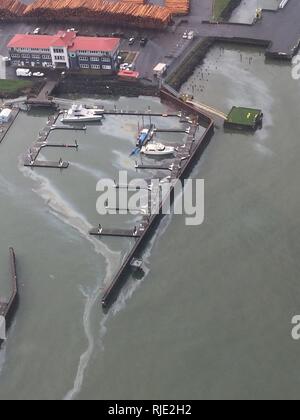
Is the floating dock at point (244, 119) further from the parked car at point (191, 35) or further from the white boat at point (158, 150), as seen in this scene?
the parked car at point (191, 35)

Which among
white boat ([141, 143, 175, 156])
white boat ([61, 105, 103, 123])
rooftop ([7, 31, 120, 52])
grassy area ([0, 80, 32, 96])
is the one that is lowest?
white boat ([141, 143, 175, 156])

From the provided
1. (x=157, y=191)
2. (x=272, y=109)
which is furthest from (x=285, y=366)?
(x=272, y=109)

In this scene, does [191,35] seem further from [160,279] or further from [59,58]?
[160,279]

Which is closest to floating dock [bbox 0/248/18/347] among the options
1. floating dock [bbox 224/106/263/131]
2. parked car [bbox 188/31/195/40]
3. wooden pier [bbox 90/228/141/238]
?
wooden pier [bbox 90/228/141/238]

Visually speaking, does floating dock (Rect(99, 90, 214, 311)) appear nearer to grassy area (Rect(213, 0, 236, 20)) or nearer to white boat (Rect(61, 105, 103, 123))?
white boat (Rect(61, 105, 103, 123))

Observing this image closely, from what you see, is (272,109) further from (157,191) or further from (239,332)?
(239,332)

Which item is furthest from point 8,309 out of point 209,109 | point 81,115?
point 209,109
